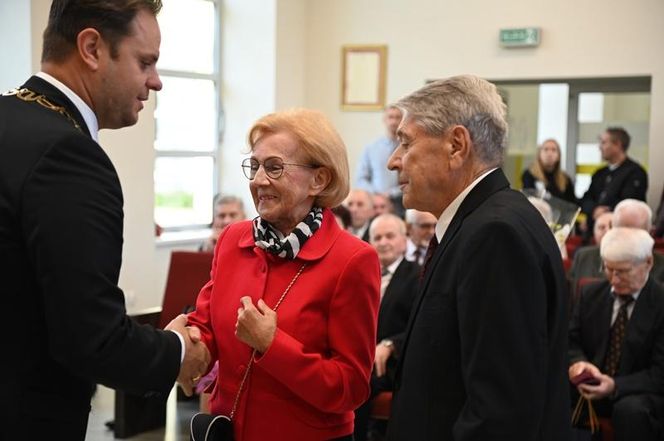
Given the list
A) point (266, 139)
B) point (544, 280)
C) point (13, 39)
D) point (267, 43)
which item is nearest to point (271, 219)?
point (266, 139)

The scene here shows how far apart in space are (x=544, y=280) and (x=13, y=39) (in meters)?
5.08

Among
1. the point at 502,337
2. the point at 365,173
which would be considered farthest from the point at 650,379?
the point at 365,173

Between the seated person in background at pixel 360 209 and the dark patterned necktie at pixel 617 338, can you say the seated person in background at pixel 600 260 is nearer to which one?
the dark patterned necktie at pixel 617 338

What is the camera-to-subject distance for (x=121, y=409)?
187 inches

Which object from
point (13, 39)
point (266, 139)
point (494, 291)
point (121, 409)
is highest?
point (13, 39)

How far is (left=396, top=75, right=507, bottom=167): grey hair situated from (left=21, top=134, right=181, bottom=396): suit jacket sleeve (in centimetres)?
71

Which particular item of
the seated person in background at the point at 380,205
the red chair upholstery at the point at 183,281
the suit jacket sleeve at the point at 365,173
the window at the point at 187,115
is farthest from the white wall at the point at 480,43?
the red chair upholstery at the point at 183,281

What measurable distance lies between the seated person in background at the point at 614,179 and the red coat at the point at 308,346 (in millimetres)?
6561

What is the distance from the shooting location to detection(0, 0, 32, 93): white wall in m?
5.87

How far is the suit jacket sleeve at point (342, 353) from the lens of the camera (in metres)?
1.96

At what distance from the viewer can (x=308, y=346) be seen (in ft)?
6.68

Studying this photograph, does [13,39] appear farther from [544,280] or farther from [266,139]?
[544,280]

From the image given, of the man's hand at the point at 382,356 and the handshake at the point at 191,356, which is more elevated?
the handshake at the point at 191,356

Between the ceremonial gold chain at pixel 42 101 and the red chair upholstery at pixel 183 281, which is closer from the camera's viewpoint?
the ceremonial gold chain at pixel 42 101
